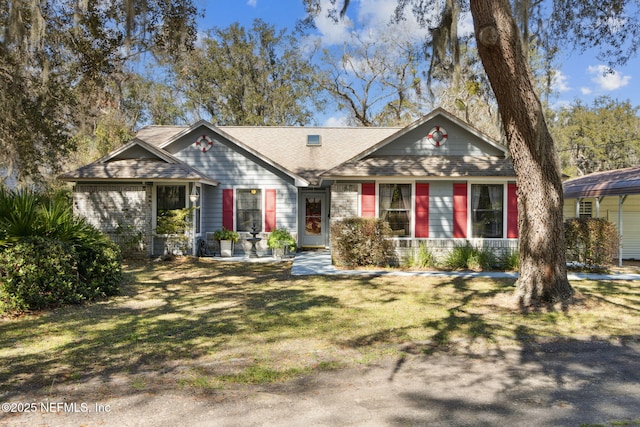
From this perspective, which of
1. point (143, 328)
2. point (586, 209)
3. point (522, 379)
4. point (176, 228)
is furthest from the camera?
point (586, 209)

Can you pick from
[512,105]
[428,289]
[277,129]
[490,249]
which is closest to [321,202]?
[277,129]

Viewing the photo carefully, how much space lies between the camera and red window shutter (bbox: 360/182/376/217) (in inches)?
531

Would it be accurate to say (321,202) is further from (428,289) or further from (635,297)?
(635,297)

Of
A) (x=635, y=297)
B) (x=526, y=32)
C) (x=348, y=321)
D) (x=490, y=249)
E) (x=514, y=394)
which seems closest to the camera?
(x=514, y=394)

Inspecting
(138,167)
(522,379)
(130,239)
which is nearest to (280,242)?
(130,239)

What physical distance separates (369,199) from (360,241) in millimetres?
1608

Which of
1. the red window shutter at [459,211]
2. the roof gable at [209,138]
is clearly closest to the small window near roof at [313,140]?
the roof gable at [209,138]

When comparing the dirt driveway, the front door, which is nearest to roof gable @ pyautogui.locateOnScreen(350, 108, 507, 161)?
the front door

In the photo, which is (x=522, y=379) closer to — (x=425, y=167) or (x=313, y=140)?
(x=425, y=167)

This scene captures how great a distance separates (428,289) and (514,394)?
220 inches

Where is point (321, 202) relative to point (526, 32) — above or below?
below

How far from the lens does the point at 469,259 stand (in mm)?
12656

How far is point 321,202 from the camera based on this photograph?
688 inches

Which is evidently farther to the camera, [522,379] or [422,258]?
[422,258]
